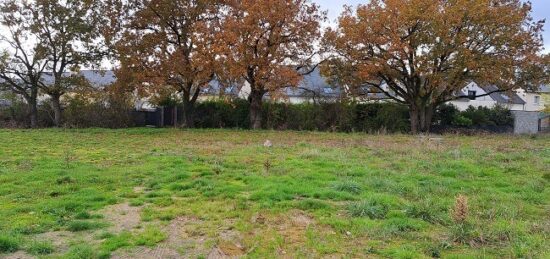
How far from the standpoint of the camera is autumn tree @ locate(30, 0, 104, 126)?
2183cm

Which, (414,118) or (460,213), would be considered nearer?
(460,213)

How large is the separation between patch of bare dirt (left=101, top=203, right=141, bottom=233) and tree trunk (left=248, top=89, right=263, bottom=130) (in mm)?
17462

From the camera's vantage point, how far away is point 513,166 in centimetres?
827

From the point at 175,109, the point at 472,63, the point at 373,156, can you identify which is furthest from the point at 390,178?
the point at 175,109

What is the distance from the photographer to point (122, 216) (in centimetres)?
506

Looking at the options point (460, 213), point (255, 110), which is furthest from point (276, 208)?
point (255, 110)

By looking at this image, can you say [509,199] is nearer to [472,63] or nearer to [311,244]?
[311,244]

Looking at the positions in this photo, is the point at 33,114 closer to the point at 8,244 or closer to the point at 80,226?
the point at 80,226

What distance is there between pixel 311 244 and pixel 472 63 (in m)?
17.7

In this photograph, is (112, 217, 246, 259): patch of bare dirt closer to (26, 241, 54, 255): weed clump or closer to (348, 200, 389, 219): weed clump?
(26, 241, 54, 255): weed clump

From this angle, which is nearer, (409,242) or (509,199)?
(409,242)

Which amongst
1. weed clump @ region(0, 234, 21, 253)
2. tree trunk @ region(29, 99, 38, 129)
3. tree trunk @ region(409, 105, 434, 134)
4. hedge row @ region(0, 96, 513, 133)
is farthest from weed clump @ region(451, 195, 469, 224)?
tree trunk @ region(29, 99, 38, 129)

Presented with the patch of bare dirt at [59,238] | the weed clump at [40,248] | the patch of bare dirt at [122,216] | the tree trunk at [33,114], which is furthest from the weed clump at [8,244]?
the tree trunk at [33,114]

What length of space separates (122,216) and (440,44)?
17.8m
